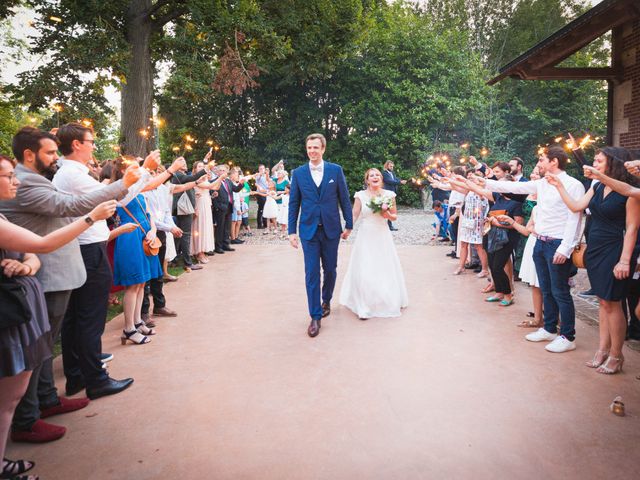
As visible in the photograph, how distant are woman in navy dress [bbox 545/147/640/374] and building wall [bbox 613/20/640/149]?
5.91m

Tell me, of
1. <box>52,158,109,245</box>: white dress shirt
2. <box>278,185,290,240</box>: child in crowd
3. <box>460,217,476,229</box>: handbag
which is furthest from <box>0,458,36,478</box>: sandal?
<box>278,185,290,240</box>: child in crowd

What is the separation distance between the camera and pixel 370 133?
24.1 meters

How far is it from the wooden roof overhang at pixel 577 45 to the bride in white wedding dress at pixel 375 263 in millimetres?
4771

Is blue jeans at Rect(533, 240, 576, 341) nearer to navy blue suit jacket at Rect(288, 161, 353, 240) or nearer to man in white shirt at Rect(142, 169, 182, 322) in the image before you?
navy blue suit jacket at Rect(288, 161, 353, 240)

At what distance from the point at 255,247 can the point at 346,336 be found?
289 inches

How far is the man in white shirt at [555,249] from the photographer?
14.3 ft

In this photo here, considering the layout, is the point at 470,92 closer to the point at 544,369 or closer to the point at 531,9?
the point at 531,9

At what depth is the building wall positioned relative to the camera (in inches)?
326

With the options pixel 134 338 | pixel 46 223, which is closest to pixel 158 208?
pixel 134 338

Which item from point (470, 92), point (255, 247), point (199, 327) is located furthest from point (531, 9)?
point (199, 327)

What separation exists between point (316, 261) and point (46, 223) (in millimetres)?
3006

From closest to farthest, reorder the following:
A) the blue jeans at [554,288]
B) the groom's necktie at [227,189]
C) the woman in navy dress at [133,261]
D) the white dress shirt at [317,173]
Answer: the blue jeans at [554,288] → the woman in navy dress at [133,261] → the white dress shirt at [317,173] → the groom's necktie at [227,189]

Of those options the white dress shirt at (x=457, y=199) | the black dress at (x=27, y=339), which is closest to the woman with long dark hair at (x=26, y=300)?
the black dress at (x=27, y=339)

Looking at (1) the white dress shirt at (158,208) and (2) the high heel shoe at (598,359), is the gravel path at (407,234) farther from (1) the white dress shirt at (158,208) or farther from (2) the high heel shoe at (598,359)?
(2) the high heel shoe at (598,359)
